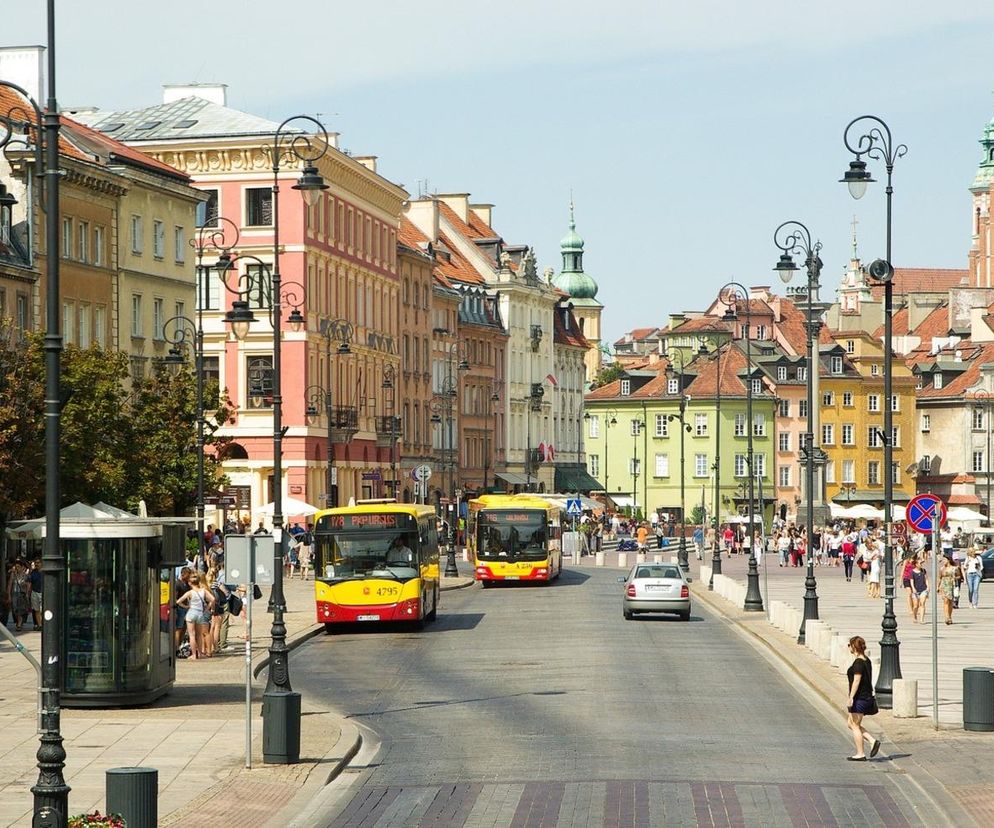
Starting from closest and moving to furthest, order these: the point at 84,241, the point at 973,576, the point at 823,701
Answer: the point at 823,701
the point at 973,576
the point at 84,241

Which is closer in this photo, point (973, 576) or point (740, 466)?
point (973, 576)

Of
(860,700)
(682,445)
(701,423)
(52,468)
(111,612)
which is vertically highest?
(701,423)

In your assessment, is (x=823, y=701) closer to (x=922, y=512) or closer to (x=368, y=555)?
(x=922, y=512)

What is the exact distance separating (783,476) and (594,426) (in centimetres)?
1595

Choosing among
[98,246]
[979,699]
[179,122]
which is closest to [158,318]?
[98,246]

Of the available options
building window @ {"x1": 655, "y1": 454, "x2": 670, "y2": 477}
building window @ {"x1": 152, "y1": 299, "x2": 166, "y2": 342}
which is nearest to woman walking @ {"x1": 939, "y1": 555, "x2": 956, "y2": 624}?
building window @ {"x1": 152, "y1": 299, "x2": 166, "y2": 342}

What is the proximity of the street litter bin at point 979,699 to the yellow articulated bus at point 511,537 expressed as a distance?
125ft

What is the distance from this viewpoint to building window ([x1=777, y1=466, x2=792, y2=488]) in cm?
14875

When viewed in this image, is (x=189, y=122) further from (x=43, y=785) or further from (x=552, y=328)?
(x=43, y=785)

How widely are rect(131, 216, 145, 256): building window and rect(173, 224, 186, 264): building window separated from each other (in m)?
3.37

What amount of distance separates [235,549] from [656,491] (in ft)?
417

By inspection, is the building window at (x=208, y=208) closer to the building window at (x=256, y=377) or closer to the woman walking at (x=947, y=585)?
the building window at (x=256, y=377)

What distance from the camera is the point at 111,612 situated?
27.7 metres

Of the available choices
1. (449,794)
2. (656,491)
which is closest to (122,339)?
(449,794)
